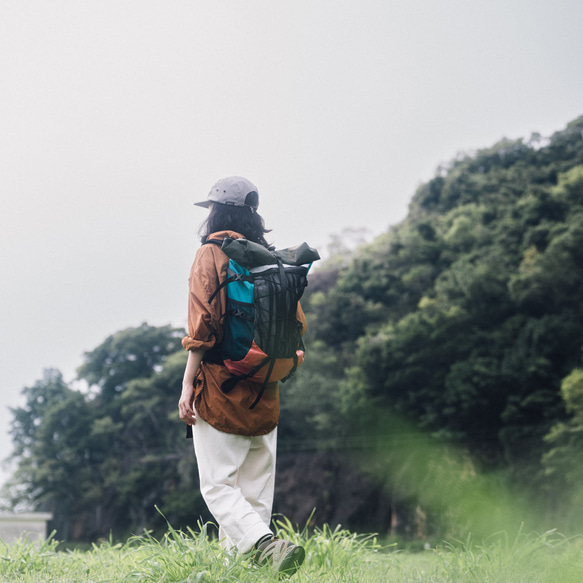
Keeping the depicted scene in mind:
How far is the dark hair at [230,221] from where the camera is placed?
2449mm

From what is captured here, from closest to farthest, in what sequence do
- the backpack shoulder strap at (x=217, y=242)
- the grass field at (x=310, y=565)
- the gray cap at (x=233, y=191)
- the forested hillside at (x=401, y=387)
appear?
the grass field at (x=310, y=565), the backpack shoulder strap at (x=217, y=242), the gray cap at (x=233, y=191), the forested hillside at (x=401, y=387)

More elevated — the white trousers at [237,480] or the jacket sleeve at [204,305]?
the jacket sleeve at [204,305]

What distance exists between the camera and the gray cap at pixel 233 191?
2.44m

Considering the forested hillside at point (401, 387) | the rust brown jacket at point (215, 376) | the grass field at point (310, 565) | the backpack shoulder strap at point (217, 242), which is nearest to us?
the grass field at point (310, 565)

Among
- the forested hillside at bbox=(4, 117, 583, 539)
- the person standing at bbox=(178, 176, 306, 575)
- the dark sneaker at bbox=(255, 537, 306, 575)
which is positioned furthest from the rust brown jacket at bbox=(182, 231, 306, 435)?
the forested hillside at bbox=(4, 117, 583, 539)

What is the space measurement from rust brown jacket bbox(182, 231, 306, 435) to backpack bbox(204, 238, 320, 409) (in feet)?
0.09

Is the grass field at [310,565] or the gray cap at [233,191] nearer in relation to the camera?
the grass field at [310,565]

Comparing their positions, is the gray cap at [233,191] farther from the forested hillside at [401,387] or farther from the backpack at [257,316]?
the forested hillside at [401,387]

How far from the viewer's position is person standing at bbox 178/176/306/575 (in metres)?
2.07

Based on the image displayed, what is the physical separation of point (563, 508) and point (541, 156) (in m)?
16.3

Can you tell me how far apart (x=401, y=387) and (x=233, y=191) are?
683 inches

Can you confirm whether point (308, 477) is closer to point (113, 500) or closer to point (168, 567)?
point (113, 500)

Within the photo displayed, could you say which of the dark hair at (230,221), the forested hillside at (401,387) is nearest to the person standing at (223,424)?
the dark hair at (230,221)

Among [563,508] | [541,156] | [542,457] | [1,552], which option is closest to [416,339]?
[542,457]
